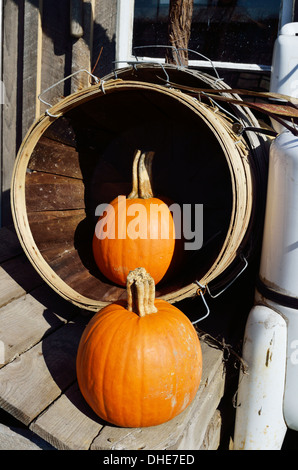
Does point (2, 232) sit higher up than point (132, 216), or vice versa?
point (132, 216)

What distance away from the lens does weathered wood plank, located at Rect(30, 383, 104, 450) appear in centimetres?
115

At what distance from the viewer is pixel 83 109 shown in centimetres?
186

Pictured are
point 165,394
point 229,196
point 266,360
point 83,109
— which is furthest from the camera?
point 229,196

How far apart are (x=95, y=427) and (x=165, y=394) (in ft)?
0.75

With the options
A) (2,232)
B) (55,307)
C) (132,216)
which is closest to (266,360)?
(132,216)

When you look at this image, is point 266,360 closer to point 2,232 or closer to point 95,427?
point 95,427

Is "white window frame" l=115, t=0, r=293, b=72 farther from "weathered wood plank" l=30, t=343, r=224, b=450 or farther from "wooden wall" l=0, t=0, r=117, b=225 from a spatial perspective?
"weathered wood plank" l=30, t=343, r=224, b=450

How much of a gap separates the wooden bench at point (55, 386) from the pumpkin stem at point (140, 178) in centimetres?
56

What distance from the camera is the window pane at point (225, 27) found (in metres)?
2.39

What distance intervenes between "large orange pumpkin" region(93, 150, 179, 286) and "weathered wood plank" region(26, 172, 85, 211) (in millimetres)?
248

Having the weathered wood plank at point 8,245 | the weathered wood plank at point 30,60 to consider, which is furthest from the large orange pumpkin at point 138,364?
the weathered wood plank at point 30,60

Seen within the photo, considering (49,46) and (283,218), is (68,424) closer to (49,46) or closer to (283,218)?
(283,218)

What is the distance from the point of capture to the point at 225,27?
2457 mm

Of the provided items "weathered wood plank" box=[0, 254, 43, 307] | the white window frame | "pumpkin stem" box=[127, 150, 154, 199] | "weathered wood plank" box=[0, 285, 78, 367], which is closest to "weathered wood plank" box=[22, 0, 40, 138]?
the white window frame
